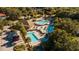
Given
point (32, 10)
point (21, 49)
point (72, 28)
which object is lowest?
point (21, 49)

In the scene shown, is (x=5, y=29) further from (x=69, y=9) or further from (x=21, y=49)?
(x=69, y=9)

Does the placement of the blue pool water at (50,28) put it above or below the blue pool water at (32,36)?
above

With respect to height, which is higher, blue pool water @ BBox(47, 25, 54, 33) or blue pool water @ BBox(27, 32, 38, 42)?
blue pool water @ BBox(47, 25, 54, 33)

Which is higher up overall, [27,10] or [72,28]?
[27,10]
